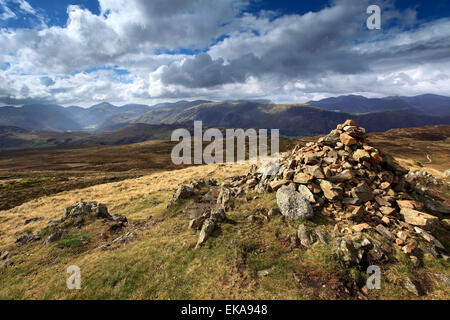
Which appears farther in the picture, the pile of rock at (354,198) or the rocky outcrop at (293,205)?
the rocky outcrop at (293,205)

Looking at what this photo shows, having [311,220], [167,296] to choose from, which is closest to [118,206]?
[167,296]

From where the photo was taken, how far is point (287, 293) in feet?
32.3

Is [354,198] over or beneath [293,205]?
over

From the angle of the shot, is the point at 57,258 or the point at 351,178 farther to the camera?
the point at 351,178

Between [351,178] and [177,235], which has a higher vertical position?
[351,178]

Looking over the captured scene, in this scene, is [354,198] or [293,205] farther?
[293,205]

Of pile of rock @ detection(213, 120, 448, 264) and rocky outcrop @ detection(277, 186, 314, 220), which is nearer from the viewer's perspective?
→ pile of rock @ detection(213, 120, 448, 264)

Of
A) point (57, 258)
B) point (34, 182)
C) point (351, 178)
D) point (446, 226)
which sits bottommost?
point (34, 182)
